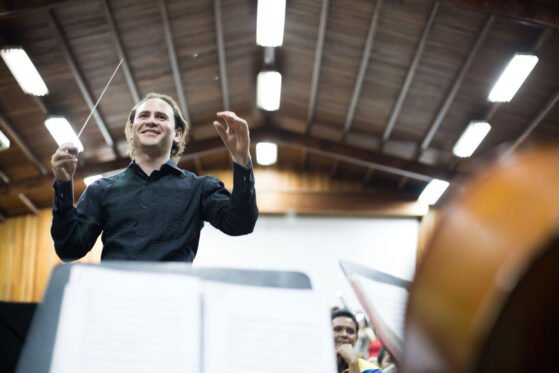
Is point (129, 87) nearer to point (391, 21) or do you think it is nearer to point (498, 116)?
point (391, 21)

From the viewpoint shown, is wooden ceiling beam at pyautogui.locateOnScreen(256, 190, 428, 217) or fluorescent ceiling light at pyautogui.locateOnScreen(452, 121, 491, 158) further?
wooden ceiling beam at pyautogui.locateOnScreen(256, 190, 428, 217)

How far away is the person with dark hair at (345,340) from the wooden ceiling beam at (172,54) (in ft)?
16.2

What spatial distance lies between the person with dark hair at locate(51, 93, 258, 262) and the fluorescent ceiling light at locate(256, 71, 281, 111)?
8145 millimetres

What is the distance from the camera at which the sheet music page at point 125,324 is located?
0.92 meters

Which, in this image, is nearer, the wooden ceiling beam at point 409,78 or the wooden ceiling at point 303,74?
the wooden ceiling at point 303,74

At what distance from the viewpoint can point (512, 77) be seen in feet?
29.7

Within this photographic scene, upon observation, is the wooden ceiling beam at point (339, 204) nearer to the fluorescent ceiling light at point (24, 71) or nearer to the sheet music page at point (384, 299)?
the fluorescent ceiling light at point (24, 71)

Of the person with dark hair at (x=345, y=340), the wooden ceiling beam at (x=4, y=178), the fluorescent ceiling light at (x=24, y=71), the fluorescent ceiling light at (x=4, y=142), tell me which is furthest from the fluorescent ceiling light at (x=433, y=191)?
the person with dark hair at (x=345, y=340)

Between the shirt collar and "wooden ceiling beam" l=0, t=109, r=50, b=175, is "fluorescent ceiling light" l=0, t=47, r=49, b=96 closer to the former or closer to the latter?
"wooden ceiling beam" l=0, t=109, r=50, b=175

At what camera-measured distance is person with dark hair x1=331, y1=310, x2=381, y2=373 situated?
3.90m

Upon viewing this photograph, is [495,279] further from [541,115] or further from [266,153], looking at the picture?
[266,153]

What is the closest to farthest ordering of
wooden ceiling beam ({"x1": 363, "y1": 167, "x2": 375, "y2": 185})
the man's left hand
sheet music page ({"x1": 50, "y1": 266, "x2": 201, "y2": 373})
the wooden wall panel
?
1. sheet music page ({"x1": 50, "y1": 266, "x2": 201, "y2": 373})
2. the man's left hand
3. the wooden wall panel
4. wooden ceiling beam ({"x1": 363, "y1": 167, "x2": 375, "y2": 185})

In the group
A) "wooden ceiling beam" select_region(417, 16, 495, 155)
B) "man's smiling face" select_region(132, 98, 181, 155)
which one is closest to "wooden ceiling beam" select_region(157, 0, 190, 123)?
"wooden ceiling beam" select_region(417, 16, 495, 155)

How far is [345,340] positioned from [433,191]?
908cm
